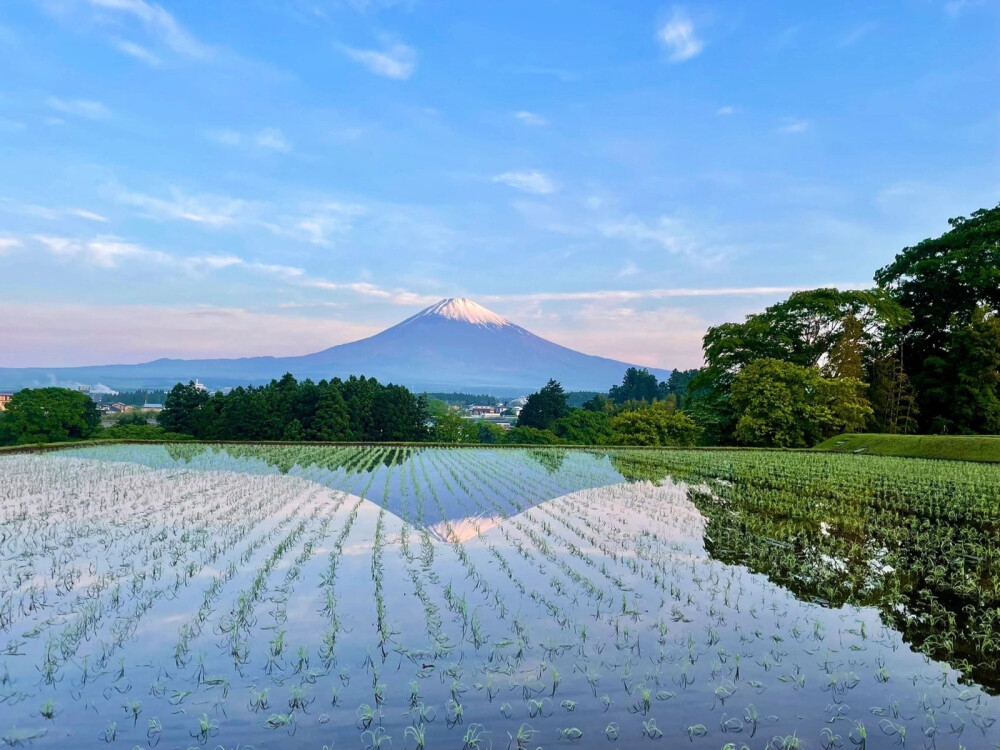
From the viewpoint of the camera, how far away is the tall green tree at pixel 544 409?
2726 inches

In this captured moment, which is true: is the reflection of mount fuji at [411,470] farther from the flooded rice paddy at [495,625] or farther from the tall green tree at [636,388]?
the tall green tree at [636,388]

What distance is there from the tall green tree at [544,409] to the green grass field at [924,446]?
135 ft

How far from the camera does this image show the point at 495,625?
559 centimetres

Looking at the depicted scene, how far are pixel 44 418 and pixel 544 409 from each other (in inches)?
1853

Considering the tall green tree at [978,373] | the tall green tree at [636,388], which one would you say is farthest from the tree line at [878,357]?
the tall green tree at [636,388]

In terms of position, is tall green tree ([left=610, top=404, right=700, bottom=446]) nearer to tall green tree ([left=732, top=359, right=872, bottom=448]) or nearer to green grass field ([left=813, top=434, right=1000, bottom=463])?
tall green tree ([left=732, top=359, right=872, bottom=448])

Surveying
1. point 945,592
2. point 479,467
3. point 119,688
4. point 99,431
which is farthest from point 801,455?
point 99,431

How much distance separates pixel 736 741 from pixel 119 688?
4.31m

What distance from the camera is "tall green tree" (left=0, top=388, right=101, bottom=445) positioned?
46.2m

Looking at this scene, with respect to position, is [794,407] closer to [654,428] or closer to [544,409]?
[654,428]

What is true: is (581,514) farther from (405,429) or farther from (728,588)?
(405,429)

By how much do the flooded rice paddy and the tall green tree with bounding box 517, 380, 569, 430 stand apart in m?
56.7

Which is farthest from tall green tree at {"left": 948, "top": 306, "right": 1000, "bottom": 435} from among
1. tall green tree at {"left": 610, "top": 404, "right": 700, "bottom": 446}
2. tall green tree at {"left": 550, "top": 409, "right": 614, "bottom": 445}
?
tall green tree at {"left": 550, "top": 409, "right": 614, "bottom": 445}

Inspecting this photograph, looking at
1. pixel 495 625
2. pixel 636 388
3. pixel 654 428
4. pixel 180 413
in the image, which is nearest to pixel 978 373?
pixel 654 428
